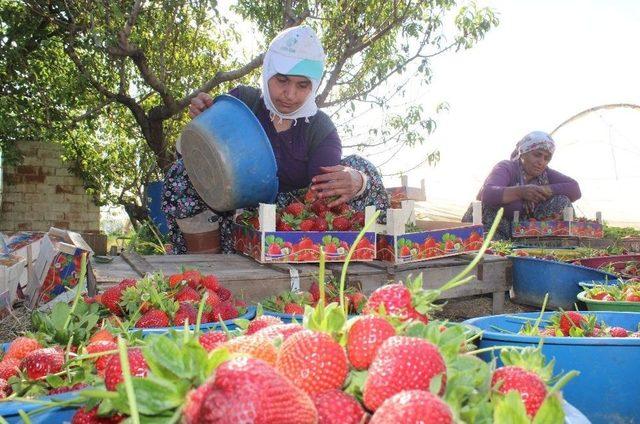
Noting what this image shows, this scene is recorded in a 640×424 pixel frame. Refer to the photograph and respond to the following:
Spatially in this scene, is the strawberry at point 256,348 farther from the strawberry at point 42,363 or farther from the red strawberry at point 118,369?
the strawberry at point 42,363

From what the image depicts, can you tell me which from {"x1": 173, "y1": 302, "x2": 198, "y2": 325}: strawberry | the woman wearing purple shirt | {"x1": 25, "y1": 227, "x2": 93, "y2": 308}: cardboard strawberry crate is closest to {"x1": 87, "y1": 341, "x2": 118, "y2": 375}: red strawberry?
{"x1": 173, "y1": 302, "x2": 198, "y2": 325}: strawberry

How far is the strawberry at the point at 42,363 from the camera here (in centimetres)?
95

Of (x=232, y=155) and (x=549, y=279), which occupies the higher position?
(x=232, y=155)

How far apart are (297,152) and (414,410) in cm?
253

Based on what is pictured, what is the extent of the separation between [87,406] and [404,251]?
2.06 m

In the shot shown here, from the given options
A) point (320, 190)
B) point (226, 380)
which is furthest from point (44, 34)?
point (226, 380)

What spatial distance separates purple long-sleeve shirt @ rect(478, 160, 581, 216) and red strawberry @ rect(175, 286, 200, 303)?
3080 mm

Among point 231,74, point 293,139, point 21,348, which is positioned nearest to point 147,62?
point 231,74

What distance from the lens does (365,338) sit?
2.39 ft

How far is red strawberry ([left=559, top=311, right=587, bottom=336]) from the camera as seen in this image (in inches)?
56.6

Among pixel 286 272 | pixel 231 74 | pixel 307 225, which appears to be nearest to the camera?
pixel 286 272

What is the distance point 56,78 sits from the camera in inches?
232

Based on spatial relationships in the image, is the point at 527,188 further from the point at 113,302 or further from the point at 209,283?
the point at 113,302

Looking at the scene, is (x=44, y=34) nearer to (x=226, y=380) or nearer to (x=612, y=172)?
(x=226, y=380)
